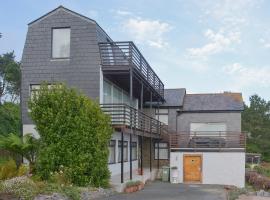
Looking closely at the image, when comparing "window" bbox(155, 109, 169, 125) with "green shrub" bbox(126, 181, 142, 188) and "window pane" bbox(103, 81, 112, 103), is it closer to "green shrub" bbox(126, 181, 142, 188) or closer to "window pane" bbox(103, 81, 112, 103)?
"window pane" bbox(103, 81, 112, 103)

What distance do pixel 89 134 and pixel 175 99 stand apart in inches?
773

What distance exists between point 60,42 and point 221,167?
13.1 metres

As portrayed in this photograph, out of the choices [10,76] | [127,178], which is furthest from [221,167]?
[10,76]

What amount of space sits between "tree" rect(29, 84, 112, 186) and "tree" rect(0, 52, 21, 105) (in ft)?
118

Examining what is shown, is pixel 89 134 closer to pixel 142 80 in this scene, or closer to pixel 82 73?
pixel 82 73

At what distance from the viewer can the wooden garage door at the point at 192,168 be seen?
1128 inches

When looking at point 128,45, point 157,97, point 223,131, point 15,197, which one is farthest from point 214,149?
point 15,197

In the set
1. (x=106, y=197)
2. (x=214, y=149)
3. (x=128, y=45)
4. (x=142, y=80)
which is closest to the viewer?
(x=106, y=197)

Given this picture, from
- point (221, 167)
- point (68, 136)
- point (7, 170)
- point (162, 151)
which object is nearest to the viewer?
point (7, 170)

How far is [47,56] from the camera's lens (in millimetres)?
22750

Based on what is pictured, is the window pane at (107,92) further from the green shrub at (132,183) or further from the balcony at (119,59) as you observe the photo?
the green shrub at (132,183)

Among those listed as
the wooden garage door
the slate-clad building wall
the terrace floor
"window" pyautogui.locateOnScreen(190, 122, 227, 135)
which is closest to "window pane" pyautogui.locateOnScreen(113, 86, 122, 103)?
the slate-clad building wall

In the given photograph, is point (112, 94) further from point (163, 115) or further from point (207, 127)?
point (207, 127)

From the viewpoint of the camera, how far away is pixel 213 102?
3684 cm
